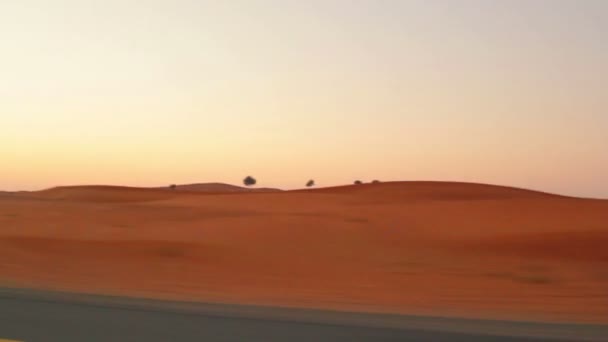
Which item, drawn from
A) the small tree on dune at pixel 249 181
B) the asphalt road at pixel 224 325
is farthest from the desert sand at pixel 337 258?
the small tree on dune at pixel 249 181

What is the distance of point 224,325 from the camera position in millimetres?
11648

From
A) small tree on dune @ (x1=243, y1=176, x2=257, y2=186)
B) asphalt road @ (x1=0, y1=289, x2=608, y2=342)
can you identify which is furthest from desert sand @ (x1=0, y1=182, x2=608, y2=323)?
small tree on dune @ (x1=243, y1=176, x2=257, y2=186)

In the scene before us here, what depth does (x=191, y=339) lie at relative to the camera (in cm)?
1035

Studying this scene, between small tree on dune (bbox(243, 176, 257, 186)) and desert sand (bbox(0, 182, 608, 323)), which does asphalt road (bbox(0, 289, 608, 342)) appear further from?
small tree on dune (bbox(243, 176, 257, 186))

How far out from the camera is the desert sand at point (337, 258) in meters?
16.5

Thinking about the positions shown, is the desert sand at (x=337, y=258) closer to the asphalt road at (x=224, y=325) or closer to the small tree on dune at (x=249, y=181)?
the asphalt road at (x=224, y=325)

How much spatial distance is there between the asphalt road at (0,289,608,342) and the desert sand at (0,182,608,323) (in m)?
1.52

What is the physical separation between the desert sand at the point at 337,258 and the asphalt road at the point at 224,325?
4.98ft

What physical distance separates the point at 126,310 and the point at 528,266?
1318 centimetres

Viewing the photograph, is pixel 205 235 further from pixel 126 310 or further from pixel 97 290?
pixel 126 310

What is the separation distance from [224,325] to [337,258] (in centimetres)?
1372

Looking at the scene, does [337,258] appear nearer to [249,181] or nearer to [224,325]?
[224,325]

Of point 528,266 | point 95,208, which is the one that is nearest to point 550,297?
point 528,266

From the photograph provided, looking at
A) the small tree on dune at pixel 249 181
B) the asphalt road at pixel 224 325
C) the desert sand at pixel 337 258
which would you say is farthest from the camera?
the small tree on dune at pixel 249 181
